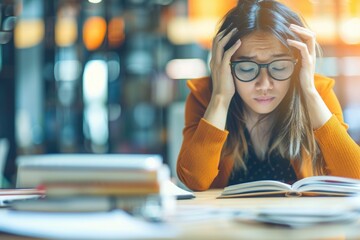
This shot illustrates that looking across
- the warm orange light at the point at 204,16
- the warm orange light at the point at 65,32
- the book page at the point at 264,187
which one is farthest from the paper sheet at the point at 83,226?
the warm orange light at the point at 204,16

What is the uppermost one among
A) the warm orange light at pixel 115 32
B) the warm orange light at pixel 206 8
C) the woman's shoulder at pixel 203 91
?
the warm orange light at pixel 206 8

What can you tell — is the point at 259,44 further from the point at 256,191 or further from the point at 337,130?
the point at 256,191

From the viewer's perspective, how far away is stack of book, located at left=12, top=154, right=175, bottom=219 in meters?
1.01

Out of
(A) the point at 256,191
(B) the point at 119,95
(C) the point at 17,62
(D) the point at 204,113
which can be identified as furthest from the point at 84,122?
(A) the point at 256,191

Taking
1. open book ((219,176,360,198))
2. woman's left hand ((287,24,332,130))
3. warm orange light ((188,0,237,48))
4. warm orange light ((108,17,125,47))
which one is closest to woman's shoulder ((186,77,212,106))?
woman's left hand ((287,24,332,130))

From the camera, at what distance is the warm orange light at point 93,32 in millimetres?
4656

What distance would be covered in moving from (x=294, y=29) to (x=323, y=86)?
20cm

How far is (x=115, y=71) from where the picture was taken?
15.2ft

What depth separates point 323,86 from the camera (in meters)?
1.79

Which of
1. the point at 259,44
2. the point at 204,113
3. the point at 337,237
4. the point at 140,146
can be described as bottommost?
the point at 140,146

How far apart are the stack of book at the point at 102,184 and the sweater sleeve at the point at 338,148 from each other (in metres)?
0.72

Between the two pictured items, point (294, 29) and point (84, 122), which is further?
point (84, 122)

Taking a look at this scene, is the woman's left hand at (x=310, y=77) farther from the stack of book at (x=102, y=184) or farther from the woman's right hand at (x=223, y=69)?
the stack of book at (x=102, y=184)

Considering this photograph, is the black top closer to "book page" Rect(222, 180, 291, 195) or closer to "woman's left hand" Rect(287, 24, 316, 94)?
"woman's left hand" Rect(287, 24, 316, 94)
